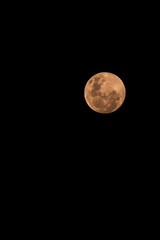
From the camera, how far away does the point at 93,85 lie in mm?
2672

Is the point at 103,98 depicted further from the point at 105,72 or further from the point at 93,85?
the point at 105,72

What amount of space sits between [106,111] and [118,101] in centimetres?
25

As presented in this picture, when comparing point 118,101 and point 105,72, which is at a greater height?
point 105,72

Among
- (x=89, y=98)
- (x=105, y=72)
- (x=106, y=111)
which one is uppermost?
(x=105, y=72)

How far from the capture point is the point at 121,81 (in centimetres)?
265

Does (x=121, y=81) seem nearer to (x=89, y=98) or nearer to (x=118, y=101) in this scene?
(x=118, y=101)

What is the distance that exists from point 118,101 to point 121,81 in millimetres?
326

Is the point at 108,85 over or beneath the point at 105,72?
beneath

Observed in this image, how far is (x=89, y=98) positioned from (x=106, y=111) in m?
0.35

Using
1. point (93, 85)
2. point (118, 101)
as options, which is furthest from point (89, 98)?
point (118, 101)

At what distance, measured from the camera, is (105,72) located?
8.79ft

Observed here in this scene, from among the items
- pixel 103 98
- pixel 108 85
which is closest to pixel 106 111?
pixel 103 98

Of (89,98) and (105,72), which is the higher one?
(105,72)

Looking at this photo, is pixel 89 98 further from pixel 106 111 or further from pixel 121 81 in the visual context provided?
pixel 121 81
